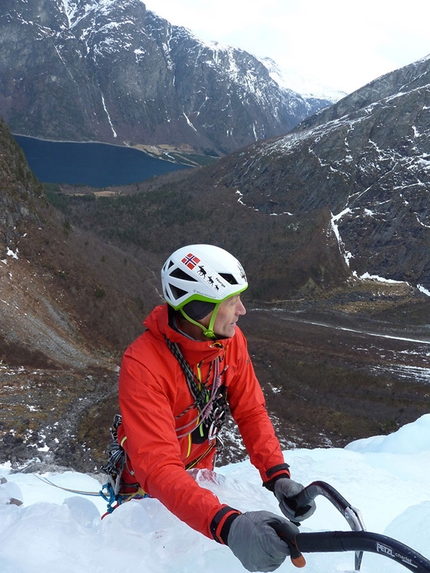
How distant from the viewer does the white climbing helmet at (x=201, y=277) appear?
361cm

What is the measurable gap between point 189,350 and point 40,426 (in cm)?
1389

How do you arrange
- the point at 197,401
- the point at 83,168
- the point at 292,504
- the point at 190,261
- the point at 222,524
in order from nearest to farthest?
1. the point at 222,524
2. the point at 292,504
3. the point at 190,261
4. the point at 197,401
5. the point at 83,168

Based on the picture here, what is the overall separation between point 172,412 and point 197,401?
38 cm

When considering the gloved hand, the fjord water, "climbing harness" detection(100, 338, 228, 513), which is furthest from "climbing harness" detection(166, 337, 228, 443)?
the fjord water

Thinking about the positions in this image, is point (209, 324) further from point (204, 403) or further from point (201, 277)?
point (204, 403)

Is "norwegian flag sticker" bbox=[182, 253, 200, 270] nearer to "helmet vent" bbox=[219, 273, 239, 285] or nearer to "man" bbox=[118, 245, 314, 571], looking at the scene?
"man" bbox=[118, 245, 314, 571]

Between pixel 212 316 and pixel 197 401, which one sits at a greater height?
pixel 212 316

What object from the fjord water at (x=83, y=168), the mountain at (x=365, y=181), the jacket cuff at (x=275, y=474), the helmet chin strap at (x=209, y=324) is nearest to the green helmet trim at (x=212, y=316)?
the helmet chin strap at (x=209, y=324)

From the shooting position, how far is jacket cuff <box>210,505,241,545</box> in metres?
2.78

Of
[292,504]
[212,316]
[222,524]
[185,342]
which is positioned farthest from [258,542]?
Result: [212,316]

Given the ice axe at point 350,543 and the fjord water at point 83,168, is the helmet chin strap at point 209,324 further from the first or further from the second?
the fjord water at point 83,168

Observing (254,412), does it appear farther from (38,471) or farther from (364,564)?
(38,471)

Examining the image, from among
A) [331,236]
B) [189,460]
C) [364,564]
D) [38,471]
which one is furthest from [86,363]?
[331,236]

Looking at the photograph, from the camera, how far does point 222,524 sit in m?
2.80
